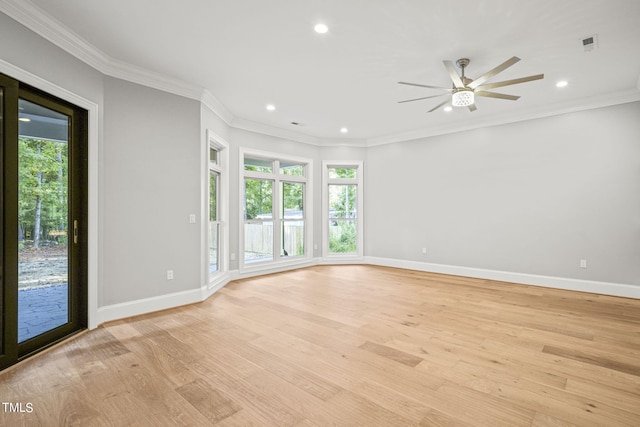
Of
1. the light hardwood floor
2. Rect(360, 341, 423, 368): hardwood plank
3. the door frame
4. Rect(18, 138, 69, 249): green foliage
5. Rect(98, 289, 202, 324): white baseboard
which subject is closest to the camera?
the light hardwood floor

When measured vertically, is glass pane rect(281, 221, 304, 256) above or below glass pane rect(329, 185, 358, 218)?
below

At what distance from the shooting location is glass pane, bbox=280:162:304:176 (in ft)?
21.3

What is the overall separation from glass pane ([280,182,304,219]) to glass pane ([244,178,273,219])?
0.30 m

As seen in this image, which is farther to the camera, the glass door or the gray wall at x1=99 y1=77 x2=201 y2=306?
the gray wall at x1=99 y1=77 x2=201 y2=306

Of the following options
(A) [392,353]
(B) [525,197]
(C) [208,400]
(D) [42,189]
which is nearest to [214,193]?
(D) [42,189]

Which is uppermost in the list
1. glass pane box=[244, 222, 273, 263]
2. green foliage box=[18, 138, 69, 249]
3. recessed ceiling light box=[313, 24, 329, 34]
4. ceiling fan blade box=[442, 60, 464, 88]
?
recessed ceiling light box=[313, 24, 329, 34]

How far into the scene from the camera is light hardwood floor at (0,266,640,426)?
6.04ft

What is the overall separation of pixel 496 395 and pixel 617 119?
4740mm

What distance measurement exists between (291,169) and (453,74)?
13.8 ft

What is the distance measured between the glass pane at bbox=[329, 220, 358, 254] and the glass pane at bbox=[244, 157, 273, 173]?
6.43 ft

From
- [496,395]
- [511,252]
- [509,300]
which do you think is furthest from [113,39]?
[511,252]

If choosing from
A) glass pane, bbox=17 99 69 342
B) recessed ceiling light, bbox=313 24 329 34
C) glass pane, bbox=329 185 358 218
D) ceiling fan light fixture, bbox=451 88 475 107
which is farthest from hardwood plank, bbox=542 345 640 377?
glass pane, bbox=329 185 358 218

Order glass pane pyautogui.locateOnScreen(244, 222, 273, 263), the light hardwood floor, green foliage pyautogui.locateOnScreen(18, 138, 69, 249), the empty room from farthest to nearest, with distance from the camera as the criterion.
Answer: glass pane pyautogui.locateOnScreen(244, 222, 273, 263)
green foliage pyautogui.locateOnScreen(18, 138, 69, 249)
the empty room
the light hardwood floor

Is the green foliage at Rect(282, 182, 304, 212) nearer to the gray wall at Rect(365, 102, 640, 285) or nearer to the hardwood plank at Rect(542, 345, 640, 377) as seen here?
the gray wall at Rect(365, 102, 640, 285)
